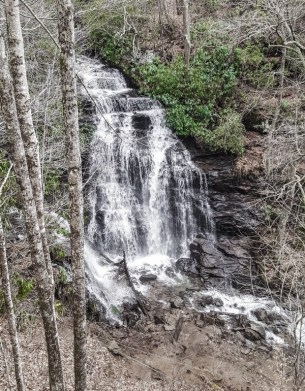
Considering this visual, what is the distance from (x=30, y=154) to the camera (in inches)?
187

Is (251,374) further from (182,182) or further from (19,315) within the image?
(182,182)

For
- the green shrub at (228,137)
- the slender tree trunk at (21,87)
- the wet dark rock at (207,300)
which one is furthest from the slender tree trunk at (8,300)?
the green shrub at (228,137)

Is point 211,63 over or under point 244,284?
over

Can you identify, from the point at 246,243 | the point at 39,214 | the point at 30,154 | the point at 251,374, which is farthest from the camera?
the point at 246,243

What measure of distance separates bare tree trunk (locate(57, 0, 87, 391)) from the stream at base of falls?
7825 millimetres

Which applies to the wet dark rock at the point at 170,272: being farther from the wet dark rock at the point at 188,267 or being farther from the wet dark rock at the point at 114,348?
the wet dark rock at the point at 114,348

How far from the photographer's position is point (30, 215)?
4.45 meters

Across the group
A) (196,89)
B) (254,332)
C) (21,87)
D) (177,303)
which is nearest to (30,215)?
(21,87)

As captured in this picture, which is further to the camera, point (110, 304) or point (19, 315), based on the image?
point (110, 304)

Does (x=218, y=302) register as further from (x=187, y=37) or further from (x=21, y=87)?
(x=187, y=37)

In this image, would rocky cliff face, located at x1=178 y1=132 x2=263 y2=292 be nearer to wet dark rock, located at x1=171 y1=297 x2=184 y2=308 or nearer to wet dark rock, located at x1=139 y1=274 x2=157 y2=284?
wet dark rock, located at x1=139 y1=274 x2=157 y2=284

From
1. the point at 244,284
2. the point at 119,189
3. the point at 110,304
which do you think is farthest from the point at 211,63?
the point at 110,304

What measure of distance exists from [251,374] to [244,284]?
328 centimetres

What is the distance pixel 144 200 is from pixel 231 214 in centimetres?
327
